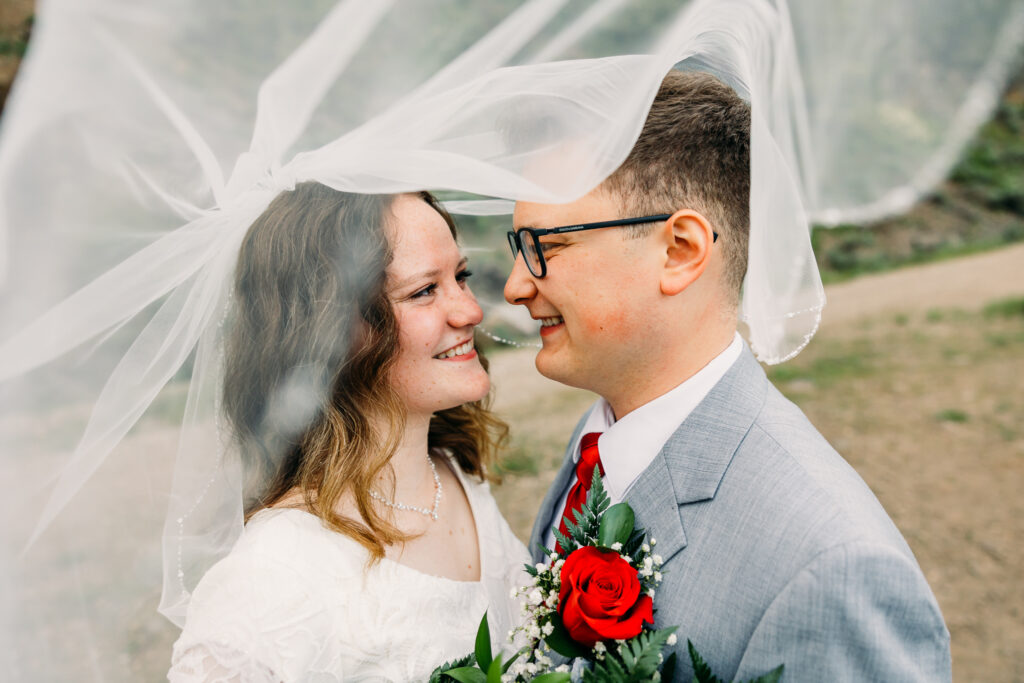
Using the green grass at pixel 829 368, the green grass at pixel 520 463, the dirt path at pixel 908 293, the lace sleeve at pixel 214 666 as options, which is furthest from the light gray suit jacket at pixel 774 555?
the green grass at pixel 829 368

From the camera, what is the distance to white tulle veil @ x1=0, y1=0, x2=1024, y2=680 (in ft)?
5.81

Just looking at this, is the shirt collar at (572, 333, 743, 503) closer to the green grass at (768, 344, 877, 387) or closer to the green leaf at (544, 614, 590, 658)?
the green leaf at (544, 614, 590, 658)

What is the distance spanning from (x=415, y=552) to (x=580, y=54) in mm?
1556

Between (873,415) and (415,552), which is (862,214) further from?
(415,552)

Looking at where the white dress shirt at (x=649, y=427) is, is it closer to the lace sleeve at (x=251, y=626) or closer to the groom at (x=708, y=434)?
the groom at (x=708, y=434)

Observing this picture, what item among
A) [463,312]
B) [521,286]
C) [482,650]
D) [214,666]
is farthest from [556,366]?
[214,666]

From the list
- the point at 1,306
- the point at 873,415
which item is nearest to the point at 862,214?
the point at 873,415

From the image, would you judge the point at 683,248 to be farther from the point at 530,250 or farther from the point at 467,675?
the point at 467,675

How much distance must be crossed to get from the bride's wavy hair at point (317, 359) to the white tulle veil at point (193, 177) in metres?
0.12

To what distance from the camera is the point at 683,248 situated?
216 centimetres

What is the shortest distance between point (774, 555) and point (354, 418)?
133 centimetres

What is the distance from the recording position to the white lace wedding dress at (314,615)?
202cm

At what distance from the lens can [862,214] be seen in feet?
48.8

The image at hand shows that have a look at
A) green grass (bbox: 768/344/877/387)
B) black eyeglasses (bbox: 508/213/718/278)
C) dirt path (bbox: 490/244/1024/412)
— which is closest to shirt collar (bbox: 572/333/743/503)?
black eyeglasses (bbox: 508/213/718/278)
